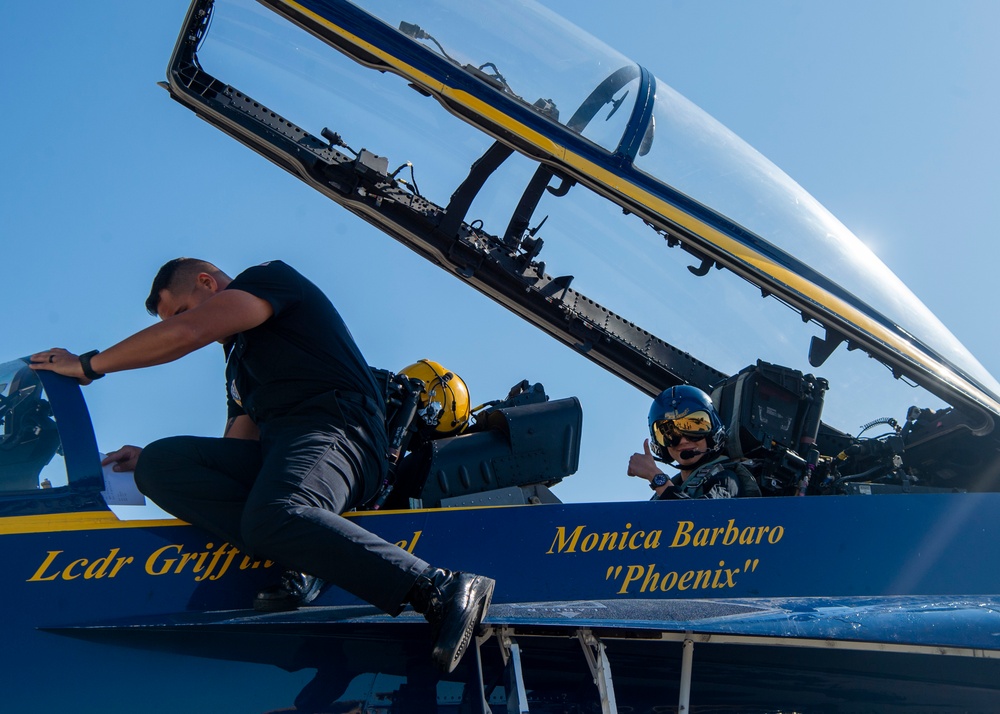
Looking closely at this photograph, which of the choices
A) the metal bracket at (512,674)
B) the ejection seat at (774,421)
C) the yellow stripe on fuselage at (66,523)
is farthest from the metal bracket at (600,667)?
the ejection seat at (774,421)

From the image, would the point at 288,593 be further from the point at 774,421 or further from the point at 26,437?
the point at 774,421

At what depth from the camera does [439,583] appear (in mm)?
2426

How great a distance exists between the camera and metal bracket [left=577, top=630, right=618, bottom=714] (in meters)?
2.60

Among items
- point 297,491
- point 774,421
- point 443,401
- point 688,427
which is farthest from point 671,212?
point 297,491

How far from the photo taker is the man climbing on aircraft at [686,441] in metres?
4.14

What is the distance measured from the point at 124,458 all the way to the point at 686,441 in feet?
7.86

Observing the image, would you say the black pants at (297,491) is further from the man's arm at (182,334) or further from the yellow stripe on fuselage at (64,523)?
the man's arm at (182,334)

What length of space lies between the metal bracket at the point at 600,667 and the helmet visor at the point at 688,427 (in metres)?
1.69

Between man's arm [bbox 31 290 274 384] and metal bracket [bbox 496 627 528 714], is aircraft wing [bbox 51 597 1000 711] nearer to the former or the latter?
metal bracket [bbox 496 627 528 714]

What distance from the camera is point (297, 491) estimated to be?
259 centimetres

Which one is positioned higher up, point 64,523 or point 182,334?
point 182,334

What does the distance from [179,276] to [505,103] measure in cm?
158

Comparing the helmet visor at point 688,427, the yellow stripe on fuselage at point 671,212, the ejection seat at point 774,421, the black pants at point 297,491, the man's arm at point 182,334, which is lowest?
the black pants at point 297,491

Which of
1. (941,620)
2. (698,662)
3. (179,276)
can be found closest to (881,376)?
(941,620)
